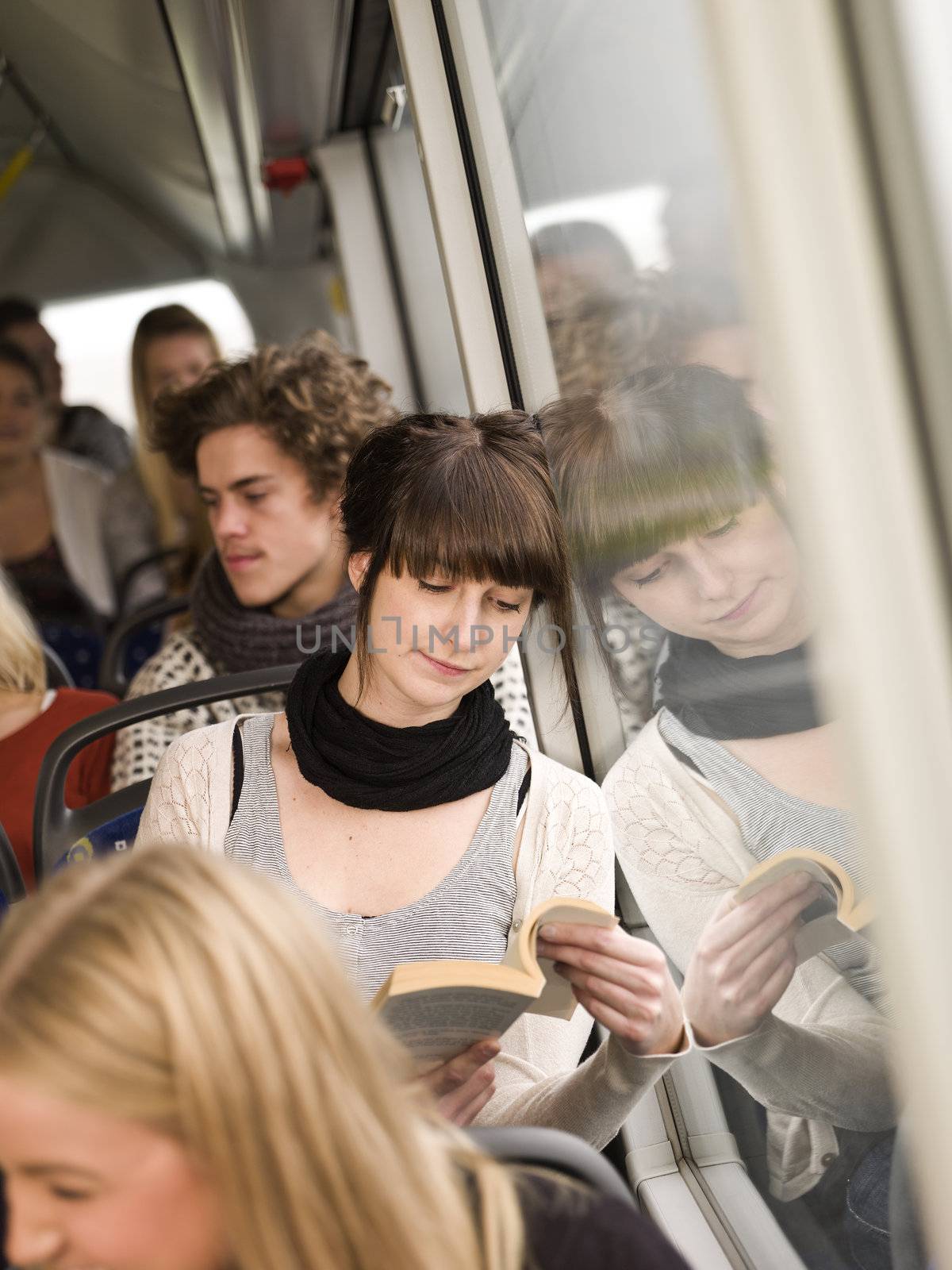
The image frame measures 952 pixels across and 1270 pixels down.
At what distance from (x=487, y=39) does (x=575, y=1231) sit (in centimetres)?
139

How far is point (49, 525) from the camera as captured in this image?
3518 mm

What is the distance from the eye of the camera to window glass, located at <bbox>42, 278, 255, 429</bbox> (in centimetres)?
463

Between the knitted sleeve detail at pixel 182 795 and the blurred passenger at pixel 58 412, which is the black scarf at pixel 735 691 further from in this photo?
the blurred passenger at pixel 58 412

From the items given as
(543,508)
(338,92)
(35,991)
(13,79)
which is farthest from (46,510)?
(35,991)

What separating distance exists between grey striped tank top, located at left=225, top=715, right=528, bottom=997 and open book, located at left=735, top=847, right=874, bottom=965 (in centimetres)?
36

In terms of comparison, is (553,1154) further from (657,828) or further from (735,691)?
(657,828)

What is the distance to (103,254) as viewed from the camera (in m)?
4.64

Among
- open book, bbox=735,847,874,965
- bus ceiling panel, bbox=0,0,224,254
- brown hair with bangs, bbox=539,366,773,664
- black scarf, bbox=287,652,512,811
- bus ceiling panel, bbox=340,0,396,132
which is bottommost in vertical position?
open book, bbox=735,847,874,965

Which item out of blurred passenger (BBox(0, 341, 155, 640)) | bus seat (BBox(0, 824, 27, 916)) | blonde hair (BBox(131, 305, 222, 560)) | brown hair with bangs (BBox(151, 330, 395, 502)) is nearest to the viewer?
bus seat (BBox(0, 824, 27, 916))

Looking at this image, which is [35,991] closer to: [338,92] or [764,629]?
[764,629]

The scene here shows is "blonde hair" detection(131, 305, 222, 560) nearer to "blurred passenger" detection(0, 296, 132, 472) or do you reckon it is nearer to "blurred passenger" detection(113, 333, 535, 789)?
"blurred passenger" detection(0, 296, 132, 472)

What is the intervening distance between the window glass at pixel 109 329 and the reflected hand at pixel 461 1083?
12.8ft

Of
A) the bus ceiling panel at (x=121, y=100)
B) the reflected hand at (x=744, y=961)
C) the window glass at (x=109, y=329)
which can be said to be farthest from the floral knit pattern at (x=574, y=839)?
the window glass at (x=109, y=329)

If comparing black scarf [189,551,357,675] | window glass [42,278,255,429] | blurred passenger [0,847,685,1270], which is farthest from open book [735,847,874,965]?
window glass [42,278,255,429]
